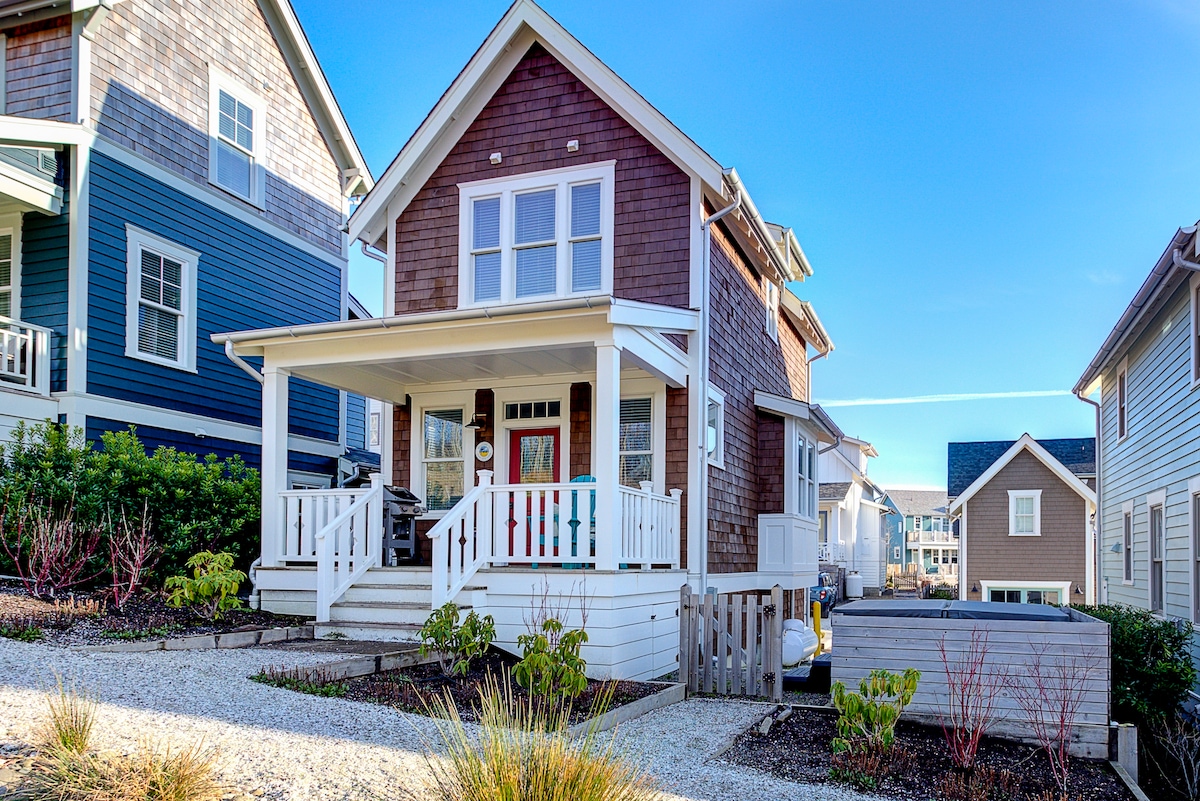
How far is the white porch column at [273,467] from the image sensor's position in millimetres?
11578

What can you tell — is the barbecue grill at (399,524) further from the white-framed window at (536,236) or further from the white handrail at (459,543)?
the white-framed window at (536,236)

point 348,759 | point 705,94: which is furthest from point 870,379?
point 348,759

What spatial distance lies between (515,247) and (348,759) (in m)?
8.69

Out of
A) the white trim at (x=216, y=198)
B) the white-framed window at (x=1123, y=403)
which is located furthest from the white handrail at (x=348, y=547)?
the white-framed window at (x=1123, y=403)

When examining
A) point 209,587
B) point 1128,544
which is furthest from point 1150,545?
point 209,587

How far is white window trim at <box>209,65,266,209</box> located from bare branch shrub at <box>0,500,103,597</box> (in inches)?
274

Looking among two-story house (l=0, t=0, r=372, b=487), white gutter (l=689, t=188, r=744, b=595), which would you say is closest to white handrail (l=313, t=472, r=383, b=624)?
two-story house (l=0, t=0, r=372, b=487)

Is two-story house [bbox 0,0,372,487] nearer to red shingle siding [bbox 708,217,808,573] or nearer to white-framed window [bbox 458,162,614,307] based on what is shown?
white-framed window [bbox 458,162,614,307]

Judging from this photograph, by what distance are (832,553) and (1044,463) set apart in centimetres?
948

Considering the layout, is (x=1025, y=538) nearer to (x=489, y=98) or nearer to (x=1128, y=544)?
(x=1128, y=544)

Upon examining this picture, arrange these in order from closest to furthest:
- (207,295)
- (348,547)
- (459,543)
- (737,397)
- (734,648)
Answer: (459,543) < (734,648) < (348,547) < (737,397) < (207,295)

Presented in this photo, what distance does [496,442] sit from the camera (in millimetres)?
13359

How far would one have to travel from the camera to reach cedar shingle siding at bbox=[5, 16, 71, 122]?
45.3ft

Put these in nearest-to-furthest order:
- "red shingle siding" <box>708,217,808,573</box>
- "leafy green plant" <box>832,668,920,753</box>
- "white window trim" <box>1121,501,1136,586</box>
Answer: "leafy green plant" <box>832,668,920,753</box> → "red shingle siding" <box>708,217,808,573</box> → "white window trim" <box>1121,501,1136,586</box>
